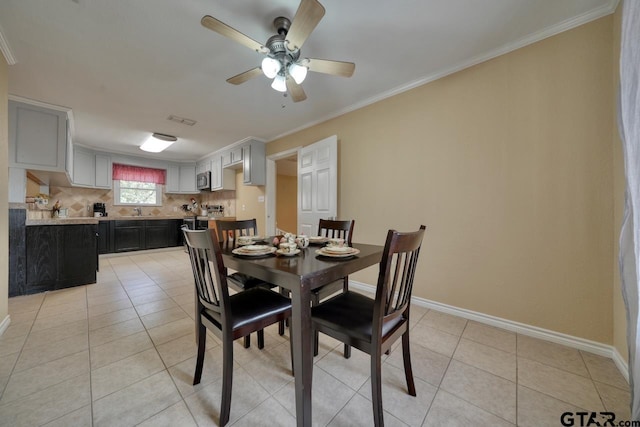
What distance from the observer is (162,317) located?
212cm

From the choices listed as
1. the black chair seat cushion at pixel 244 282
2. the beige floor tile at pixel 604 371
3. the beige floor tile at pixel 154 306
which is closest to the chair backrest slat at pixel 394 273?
the black chair seat cushion at pixel 244 282

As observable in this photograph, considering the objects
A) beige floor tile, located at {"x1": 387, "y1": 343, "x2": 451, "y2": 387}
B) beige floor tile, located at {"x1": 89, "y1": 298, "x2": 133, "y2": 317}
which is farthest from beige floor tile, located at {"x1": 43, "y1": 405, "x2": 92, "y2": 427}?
beige floor tile, located at {"x1": 387, "y1": 343, "x2": 451, "y2": 387}

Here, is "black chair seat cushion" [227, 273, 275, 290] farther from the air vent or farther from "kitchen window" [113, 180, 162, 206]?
"kitchen window" [113, 180, 162, 206]

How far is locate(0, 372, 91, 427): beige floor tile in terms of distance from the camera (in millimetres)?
1076

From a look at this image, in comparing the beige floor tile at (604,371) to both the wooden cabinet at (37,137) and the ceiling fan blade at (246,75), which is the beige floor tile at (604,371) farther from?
the wooden cabinet at (37,137)

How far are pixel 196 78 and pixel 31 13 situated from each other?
1066 millimetres

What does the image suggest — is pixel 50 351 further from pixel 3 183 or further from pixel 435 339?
pixel 435 339

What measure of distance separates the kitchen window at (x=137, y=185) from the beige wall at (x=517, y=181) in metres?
5.86

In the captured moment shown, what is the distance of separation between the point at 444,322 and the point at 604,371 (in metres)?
0.91

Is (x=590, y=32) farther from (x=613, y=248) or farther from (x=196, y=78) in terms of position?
(x=196, y=78)

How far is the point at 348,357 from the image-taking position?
156 centimetres

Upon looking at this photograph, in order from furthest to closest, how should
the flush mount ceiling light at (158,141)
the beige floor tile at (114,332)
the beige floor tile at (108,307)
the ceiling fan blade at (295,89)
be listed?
the flush mount ceiling light at (158,141) < the beige floor tile at (108,307) < the ceiling fan blade at (295,89) < the beige floor tile at (114,332)

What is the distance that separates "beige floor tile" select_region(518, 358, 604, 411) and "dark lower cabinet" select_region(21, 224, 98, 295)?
4745 mm

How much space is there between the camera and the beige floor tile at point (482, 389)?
45.7 inches
